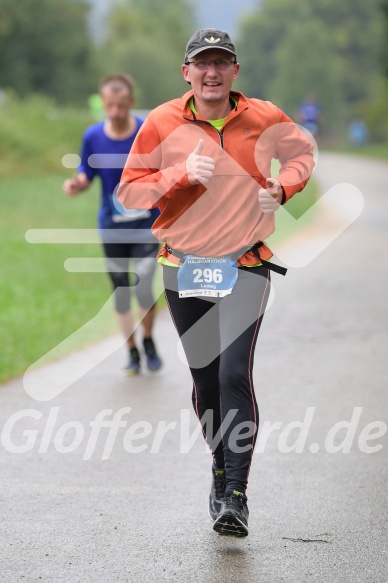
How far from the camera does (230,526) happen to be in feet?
16.8

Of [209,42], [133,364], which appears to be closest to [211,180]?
[209,42]

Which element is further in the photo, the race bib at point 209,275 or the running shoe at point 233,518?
the race bib at point 209,275

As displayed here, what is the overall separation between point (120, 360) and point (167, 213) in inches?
181

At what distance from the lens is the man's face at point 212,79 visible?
5.20 meters

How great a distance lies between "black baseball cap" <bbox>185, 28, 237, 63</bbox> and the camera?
204 inches

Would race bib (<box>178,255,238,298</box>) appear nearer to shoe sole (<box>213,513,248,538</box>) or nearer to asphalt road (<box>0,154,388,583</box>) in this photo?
shoe sole (<box>213,513,248,538</box>)

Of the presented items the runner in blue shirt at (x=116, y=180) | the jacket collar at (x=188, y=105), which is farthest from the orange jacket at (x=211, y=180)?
the runner in blue shirt at (x=116, y=180)

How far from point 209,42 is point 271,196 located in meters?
0.72

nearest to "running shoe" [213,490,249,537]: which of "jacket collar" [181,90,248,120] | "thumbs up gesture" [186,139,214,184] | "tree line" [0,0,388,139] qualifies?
"thumbs up gesture" [186,139,214,184]

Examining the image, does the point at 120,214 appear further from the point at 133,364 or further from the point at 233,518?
the point at 233,518

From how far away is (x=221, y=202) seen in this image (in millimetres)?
5262

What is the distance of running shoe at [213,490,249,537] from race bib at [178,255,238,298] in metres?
0.89

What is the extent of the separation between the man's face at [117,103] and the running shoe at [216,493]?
384 cm

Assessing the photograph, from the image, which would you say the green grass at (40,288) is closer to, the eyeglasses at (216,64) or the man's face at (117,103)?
the man's face at (117,103)
